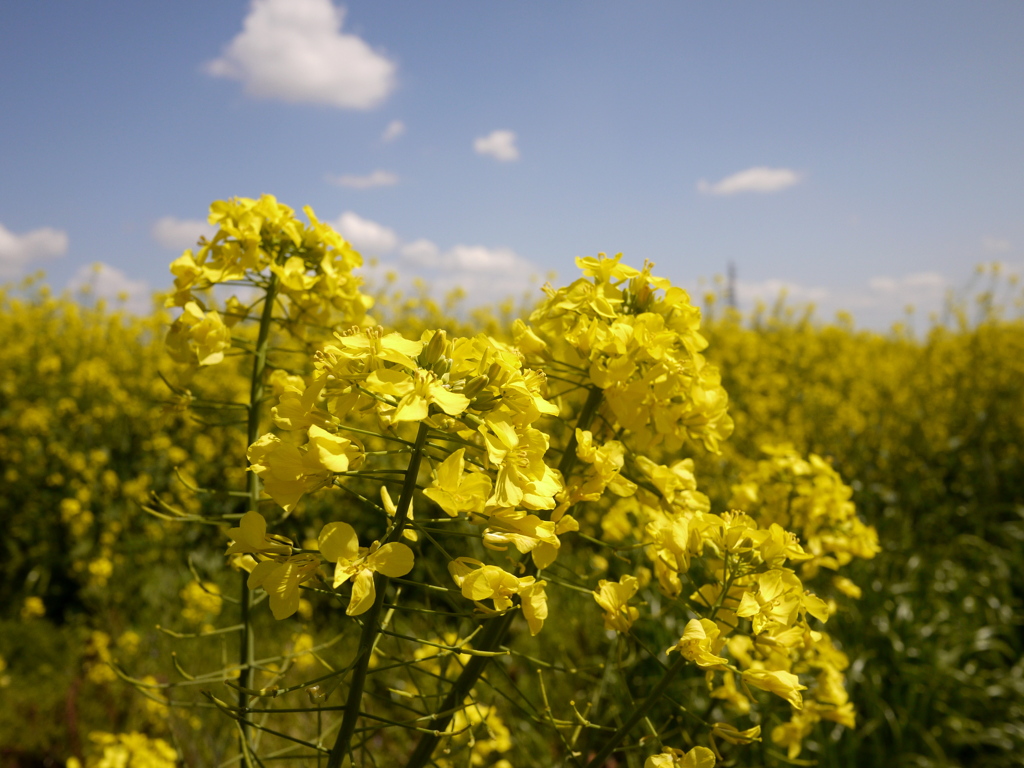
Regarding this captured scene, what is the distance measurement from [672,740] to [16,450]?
5.47 m

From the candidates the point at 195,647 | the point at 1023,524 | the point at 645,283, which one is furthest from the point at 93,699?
the point at 1023,524

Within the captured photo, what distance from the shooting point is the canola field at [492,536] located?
101 cm

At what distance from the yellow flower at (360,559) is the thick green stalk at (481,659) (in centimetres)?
31

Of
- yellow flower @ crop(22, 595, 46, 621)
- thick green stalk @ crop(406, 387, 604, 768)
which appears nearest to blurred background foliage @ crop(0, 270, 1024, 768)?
yellow flower @ crop(22, 595, 46, 621)

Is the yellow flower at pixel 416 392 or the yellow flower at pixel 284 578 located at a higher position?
the yellow flower at pixel 416 392

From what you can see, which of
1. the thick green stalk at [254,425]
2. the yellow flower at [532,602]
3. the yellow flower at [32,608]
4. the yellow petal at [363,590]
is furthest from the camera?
the yellow flower at [32,608]

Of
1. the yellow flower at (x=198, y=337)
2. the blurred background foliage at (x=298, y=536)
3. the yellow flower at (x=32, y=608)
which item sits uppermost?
the yellow flower at (x=198, y=337)

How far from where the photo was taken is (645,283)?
142 centimetres

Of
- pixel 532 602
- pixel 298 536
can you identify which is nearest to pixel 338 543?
pixel 532 602

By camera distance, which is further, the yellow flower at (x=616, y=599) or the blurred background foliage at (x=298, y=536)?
the blurred background foliage at (x=298, y=536)

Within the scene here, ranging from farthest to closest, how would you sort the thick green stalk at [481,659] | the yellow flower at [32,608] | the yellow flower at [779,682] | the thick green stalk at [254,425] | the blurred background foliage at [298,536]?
1. the yellow flower at [32,608]
2. the blurred background foliage at [298,536]
3. the thick green stalk at [254,425]
4. the thick green stalk at [481,659]
5. the yellow flower at [779,682]

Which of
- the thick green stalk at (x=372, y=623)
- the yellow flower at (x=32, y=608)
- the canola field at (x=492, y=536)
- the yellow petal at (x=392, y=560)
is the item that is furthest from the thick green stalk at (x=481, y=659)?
the yellow flower at (x=32, y=608)

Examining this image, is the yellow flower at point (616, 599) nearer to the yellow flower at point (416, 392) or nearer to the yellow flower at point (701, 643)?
the yellow flower at point (701, 643)

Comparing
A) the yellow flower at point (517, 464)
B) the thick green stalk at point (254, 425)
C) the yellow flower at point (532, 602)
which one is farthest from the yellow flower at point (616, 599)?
the thick green stalk at point (254, 425)
